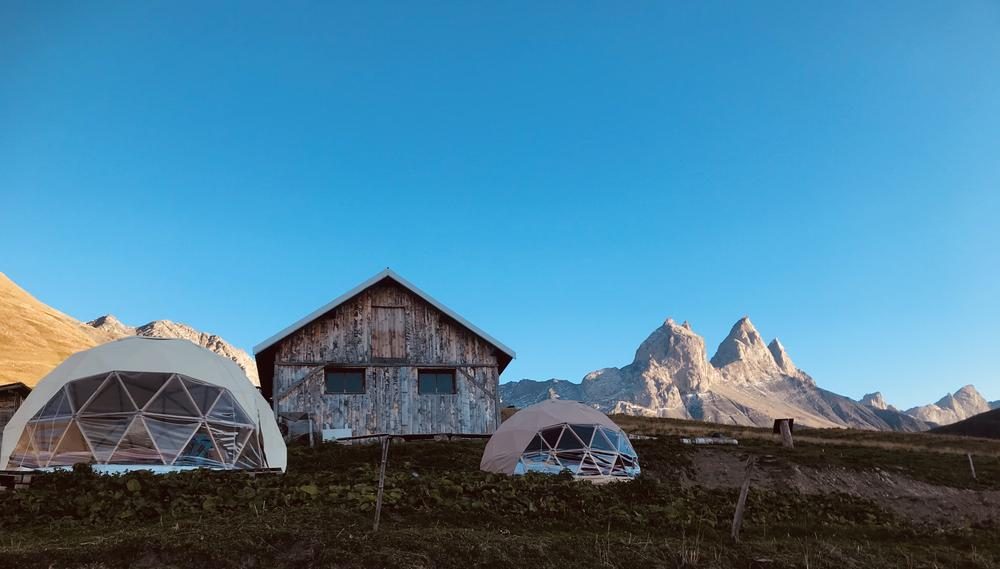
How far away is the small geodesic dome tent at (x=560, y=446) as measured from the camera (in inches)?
757

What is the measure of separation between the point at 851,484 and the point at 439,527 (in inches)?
776

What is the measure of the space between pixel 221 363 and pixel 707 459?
17.4 m

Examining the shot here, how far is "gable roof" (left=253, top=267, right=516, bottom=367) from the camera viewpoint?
2661 cm

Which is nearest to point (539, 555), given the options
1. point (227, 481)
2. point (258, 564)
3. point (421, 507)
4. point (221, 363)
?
point (421, 507)

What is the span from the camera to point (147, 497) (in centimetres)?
1096

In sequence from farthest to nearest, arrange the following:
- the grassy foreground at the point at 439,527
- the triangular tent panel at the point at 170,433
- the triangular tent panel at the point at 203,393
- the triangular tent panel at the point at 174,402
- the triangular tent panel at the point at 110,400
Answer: the triangular tent panel at the point at 203,393 → the triangular tent panel at the point at 174,402 → the triangular tent panel at the point at 110,400 → the triangular tent panel at the point at 170,433 → the grassy foreground at the point at 439,527

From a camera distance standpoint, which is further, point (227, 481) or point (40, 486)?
point (227, 481)

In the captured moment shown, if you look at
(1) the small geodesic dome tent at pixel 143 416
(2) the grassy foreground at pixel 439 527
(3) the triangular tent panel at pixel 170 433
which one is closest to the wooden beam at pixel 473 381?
(1) the small geodesic dome tent at pixel 143 416

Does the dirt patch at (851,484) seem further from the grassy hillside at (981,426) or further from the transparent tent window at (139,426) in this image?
the grassy hillside at (981,426)

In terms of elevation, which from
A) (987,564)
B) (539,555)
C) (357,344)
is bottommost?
(987,564)

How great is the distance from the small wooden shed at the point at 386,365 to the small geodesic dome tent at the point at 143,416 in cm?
719

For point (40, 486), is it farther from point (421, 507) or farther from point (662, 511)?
point (662, 511)

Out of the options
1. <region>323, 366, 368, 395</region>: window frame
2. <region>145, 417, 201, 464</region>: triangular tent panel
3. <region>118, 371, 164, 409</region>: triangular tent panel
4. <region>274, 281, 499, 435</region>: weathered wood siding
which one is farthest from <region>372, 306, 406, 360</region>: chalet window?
<region>145, 417, 201, 464</region>: triangular tent panel

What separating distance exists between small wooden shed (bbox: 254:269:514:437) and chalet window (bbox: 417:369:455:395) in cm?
4
